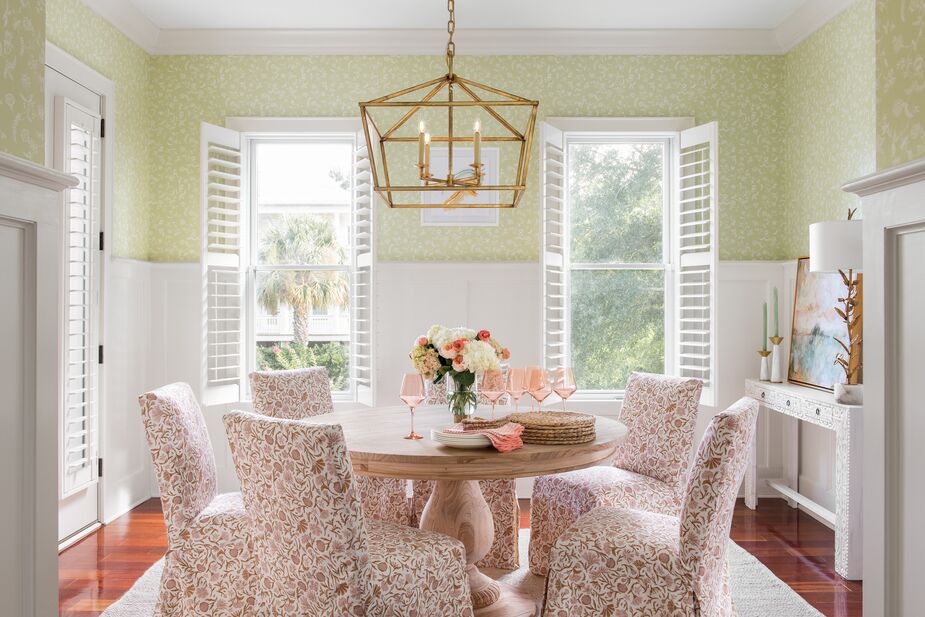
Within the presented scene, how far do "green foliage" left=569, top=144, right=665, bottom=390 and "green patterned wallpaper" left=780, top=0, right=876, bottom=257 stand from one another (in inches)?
32.6

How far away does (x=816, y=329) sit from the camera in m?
4.13

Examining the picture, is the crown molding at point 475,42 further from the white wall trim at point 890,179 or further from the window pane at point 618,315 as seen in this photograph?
the white wall trim at point 890,179

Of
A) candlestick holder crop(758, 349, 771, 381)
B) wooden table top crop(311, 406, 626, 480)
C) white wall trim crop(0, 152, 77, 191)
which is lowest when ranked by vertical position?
wooden table top crop(311, 406, 626, 480)

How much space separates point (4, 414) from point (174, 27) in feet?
12.6

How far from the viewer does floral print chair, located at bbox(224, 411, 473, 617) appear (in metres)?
1.99

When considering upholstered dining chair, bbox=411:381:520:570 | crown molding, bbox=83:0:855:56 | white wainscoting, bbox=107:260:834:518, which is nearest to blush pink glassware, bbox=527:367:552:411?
upholstered dining chair, bbox=411:381:520:570

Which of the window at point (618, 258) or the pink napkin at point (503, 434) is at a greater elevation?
the window at point (618, 258)

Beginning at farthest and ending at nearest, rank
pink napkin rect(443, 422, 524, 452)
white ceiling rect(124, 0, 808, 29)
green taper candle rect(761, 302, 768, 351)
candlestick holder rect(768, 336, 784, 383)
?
green taper candle rect(761, 302, 768, 351) < candlestick holder rect(768, 336, 784, 383) < white ceiling rect(124, 0, 808, 29) < pink napkin rect(443, 422, 524, 452)

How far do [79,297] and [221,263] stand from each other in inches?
34.7

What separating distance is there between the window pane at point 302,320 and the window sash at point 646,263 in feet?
4.99

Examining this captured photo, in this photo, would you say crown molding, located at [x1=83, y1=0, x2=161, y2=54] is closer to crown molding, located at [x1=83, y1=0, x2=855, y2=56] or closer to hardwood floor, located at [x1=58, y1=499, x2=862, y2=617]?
crown molding, located at [x1=83, y1=0, x2=855, y2=56]

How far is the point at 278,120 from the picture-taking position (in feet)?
15.4

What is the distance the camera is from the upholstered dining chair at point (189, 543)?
2574 mm

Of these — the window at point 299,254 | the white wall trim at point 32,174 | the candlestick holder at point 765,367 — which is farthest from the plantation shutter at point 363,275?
the white wall trim at point 32,174
